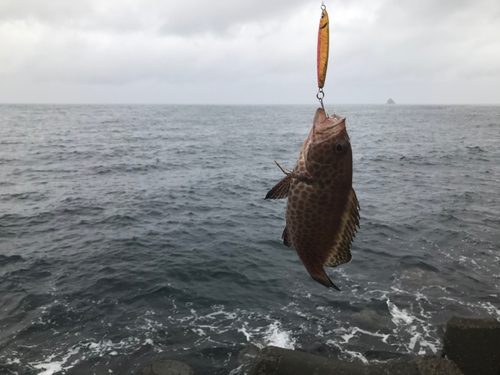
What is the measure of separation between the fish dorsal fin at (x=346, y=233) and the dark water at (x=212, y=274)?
9.31 meters

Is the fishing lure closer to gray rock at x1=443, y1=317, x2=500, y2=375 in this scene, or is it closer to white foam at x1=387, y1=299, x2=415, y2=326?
gray rock at x1=443, y1=317, x2=500, y2=375

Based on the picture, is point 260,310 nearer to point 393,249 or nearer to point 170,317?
point 170,317

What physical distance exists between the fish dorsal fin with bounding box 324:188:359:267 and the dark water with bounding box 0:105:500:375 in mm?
9311

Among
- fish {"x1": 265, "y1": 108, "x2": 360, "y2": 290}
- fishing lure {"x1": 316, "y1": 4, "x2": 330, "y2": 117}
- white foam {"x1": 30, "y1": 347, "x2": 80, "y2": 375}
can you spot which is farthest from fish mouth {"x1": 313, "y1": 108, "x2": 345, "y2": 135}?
white foam {"x1": 30, "y1": 347, "x2": 80, "y2": 375}

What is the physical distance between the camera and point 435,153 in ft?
161

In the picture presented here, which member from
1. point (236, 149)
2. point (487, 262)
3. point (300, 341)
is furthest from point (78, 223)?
point (236, 149)

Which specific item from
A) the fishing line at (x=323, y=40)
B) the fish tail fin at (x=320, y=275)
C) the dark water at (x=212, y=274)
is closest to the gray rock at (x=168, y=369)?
the dark water at (x=212, y=274)

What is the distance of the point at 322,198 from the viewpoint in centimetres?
332

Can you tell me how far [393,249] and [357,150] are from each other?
37.8 meters

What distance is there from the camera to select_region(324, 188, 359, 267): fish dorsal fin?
11.1 ft

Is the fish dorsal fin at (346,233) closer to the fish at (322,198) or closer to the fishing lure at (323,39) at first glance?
the fish at (322,198)

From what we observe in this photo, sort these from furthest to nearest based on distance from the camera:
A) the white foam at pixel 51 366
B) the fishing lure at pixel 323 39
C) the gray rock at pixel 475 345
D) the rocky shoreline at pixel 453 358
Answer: the white foam at pixel 51 366
the gray rock at pixel 475 345
the rocky shoreline at pixel 453 358
the fishing lure at pixel 323 39

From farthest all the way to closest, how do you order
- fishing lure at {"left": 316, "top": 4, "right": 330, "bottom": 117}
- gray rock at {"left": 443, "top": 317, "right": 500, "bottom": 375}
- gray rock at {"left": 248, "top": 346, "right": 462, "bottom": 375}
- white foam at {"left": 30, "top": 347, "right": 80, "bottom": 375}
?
white foam at {"left": 30, "top": 347, "right": 80, "bottom": 375}, gray rock at {"left": 443, "top": 317, "right": 500, "bottom": 375}, gray rock at {"left": 248, "top": 346, "right": 462, "bottom": 375}, fishing lure at {"left": 316, "top": 4, "right": 330, "bottom": 117}

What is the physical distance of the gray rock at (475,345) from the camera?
29.9 ft
